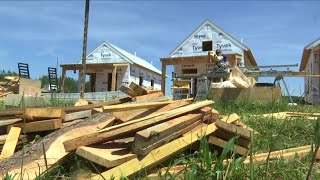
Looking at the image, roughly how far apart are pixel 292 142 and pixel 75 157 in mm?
2595

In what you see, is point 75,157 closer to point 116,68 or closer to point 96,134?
point 96,134

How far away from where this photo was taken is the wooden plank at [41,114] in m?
3.99

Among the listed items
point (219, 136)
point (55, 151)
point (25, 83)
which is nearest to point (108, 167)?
point (55, 151)

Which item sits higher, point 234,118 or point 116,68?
point 116,68

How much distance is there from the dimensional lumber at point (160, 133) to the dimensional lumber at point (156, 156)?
52mm

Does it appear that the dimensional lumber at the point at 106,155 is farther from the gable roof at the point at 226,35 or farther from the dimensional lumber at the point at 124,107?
the gable roof at the point at 226,35

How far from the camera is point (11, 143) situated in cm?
373

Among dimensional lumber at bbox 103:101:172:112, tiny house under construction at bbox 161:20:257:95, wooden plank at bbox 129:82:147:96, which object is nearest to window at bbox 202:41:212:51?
tiny house under construction at bbox 161:20:257:95

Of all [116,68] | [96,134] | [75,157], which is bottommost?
[75,157]

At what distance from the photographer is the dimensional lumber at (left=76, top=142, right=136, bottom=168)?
287 cm

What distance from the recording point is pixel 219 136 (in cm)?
363

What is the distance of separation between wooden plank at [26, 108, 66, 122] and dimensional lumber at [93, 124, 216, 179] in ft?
4.72

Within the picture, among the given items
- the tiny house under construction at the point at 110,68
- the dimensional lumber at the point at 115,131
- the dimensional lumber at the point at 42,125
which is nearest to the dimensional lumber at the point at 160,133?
the dimensional lumber at the point at 115,131

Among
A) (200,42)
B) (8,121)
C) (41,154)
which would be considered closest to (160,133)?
(41,154)
